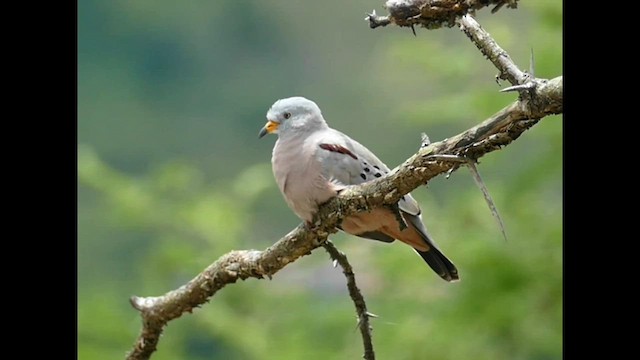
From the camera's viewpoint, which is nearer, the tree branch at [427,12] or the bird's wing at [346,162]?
the tree branch at [427,12]

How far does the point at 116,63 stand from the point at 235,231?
0.83m

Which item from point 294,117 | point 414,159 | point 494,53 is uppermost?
point 294,117

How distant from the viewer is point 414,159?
1026 millimetres

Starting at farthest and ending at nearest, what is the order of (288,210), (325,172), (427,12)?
(288,210), (325,172), (427,12)

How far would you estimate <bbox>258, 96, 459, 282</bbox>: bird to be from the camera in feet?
4.25

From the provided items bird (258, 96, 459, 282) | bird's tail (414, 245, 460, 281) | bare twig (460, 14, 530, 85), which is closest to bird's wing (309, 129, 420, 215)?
bird (258, 96, 459, 282)

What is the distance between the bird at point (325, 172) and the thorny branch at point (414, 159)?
38 mm

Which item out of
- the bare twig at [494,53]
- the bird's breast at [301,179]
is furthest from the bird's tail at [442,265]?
the bare twig at [494,53]

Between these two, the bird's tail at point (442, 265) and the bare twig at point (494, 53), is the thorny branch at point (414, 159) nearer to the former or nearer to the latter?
the bare twig at point (494, 53)

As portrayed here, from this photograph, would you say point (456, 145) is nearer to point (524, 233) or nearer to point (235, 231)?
point (524, 233)

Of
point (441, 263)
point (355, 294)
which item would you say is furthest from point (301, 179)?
point (441, 263)

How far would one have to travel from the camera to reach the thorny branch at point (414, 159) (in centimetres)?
94

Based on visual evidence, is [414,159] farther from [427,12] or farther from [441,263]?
[441,263]

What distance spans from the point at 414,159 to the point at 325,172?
30 cm
